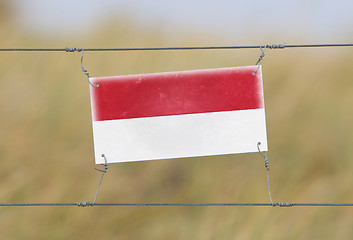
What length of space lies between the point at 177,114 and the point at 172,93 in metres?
0.10

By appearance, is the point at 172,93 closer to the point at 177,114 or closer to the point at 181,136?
the point at 177,114

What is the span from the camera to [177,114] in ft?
11.1

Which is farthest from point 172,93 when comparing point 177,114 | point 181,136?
point 181,136

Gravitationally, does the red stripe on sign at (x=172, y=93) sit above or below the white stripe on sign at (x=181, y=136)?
above

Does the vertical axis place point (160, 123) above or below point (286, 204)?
above

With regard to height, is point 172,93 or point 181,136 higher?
point 172,93

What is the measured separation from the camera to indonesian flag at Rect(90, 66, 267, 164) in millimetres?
3354

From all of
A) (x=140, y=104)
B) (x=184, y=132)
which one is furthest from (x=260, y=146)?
(x=140, y=104)

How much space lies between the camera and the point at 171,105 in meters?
3.38

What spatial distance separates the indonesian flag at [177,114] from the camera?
3354 millimetres

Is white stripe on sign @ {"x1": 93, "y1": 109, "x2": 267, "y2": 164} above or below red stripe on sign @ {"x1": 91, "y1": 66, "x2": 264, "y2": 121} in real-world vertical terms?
below

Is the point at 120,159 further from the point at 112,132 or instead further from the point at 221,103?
the point at 221,103

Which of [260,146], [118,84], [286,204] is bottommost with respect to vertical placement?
[286,204]

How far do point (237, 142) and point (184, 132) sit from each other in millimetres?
247
